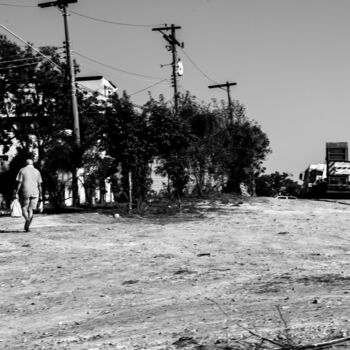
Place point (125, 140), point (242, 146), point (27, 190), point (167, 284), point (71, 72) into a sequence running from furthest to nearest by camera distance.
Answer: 1. point (242, 146)
2. point (71, 72)
3. point (125, 140)
4. point (27, 190)
5. point (167, 284)

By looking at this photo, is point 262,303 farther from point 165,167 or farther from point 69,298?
point 165,167

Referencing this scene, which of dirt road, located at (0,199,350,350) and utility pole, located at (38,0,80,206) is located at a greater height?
utility pole, located at (38,0,80,206)

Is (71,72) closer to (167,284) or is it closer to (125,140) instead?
(125,140)

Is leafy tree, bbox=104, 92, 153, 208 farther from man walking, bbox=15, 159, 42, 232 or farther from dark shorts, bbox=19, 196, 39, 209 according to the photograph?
dark shorts, bbox=19, 196, 39, 209

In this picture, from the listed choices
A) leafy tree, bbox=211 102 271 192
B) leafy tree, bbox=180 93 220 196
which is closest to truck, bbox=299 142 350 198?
leafy tree, bbox=211 102 271 192

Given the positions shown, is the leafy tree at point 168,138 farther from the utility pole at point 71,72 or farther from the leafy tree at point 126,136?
the utility pole at point 71,72

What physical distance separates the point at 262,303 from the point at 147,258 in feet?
13.4

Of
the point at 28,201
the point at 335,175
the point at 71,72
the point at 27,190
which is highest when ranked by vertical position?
the point at 71,72

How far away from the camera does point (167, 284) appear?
7.71 meters

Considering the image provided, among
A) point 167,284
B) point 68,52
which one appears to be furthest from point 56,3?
point 167,284

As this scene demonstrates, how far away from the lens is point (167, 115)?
2017 centimetres

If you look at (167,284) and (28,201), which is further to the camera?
(28,201)

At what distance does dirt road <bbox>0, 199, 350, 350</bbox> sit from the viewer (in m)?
5.23

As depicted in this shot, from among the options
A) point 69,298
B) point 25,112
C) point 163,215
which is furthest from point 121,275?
point 25,112
